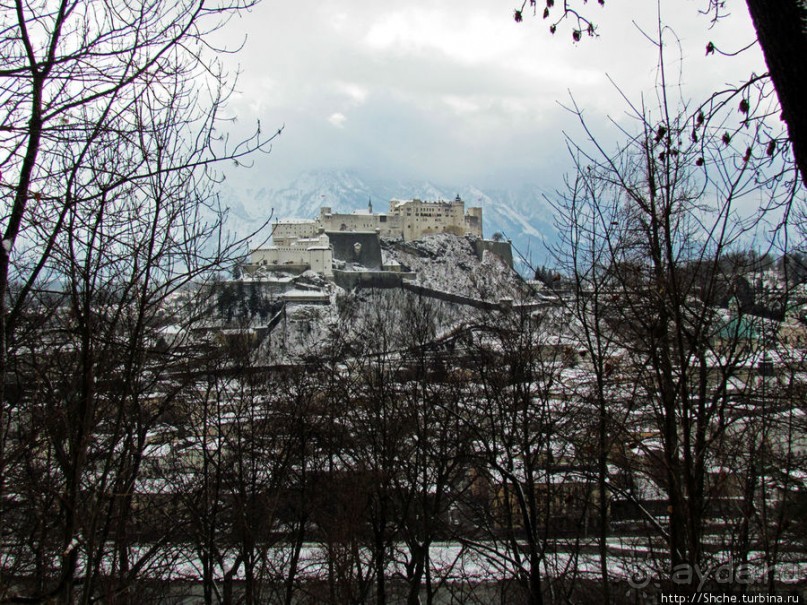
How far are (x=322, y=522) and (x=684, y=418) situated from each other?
6.42 m

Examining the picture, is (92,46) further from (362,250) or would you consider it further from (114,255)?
(362,250)

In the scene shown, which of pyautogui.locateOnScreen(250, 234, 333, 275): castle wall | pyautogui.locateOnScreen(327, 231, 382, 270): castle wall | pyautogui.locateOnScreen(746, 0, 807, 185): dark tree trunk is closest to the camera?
pyautogui.locateOnScreen(746, 0, 807, 185): dark tree trunk

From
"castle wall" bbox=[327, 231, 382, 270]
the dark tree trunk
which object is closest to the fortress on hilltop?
"castle wall" bbox=[327, 231, 382, 270]

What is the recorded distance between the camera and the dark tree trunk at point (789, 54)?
1.93 meters

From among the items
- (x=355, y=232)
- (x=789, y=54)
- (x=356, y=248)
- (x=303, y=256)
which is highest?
(x=355, y=232)

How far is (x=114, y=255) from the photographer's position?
154 inches

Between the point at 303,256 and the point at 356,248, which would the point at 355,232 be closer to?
the point at 356,248

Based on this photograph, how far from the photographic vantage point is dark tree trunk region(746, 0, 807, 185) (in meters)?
1.93

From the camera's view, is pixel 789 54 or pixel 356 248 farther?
pixel 356 248

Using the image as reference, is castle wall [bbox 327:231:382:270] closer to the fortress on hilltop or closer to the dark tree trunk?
the fortress on hilltop

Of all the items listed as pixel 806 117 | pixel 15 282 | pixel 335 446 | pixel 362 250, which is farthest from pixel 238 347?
pixel 362 250

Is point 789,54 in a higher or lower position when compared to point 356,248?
lower

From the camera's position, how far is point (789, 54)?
76.8 inches

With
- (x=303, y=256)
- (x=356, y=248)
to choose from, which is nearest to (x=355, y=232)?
(x=356, y=248)
